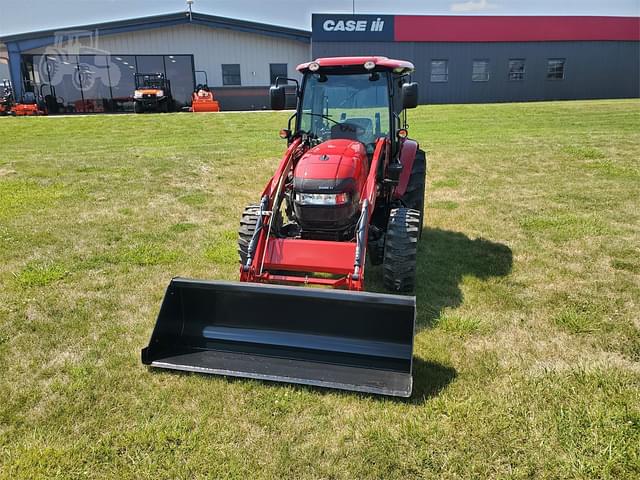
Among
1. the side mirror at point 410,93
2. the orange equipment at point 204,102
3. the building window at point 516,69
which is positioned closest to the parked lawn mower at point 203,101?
the orange equipment at point 204,102

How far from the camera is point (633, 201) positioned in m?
8.09

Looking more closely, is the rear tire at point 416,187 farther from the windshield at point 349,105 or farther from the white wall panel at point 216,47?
the white wall panel at point 216,47

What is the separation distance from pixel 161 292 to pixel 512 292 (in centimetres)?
333

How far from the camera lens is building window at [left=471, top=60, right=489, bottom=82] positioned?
28.5 metres

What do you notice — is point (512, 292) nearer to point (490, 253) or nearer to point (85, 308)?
point (490, 253)

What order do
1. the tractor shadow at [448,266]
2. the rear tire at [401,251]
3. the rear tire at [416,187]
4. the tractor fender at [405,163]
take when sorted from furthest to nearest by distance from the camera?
the rear tire at [416,187]
the tractor fender at [405,163]
the tractor shadow at [448,266]
the rear tire at [401,251]

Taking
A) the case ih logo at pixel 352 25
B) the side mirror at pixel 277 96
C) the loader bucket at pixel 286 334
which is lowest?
the loader bucket at pixel 286 334

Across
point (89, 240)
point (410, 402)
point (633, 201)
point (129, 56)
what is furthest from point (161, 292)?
point (129, 56)

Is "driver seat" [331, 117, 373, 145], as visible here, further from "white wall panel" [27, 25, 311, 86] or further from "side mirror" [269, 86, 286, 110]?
"white wall panel" [27, 25, 311, 86]

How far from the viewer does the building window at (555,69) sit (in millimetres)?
29150

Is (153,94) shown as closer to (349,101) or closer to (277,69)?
(277,69)

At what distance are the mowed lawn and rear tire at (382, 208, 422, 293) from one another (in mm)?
332

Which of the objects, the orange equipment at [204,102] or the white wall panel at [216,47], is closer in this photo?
the orange equipment at [204,102]

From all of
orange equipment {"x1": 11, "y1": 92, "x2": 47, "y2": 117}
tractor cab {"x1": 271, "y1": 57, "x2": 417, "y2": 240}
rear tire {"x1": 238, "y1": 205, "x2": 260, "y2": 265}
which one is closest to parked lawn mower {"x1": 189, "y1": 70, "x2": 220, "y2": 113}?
orange equipment {"x1": 11, "y1": 92, "x2": 47, "y2": 117}
